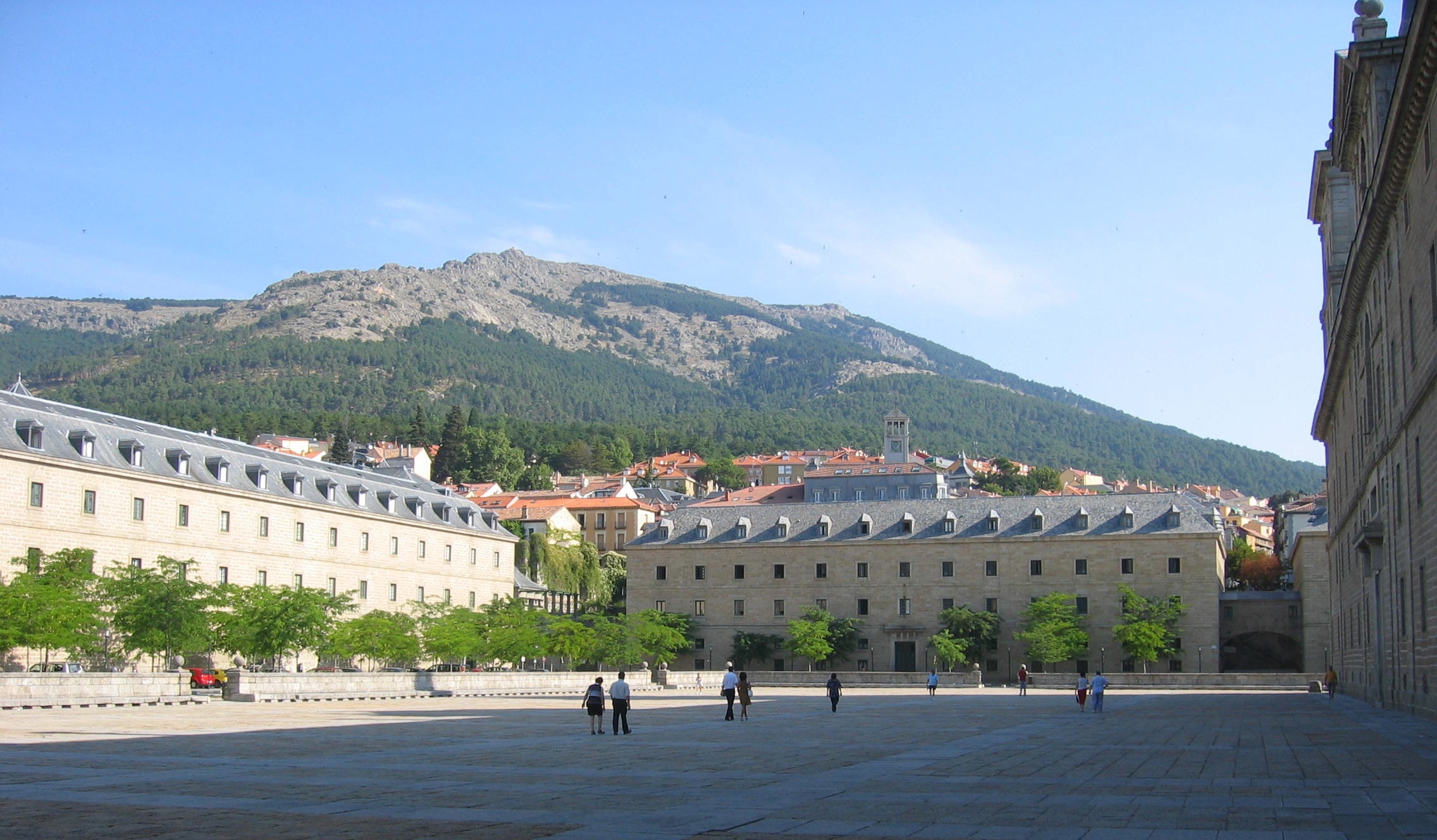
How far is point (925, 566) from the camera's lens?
9081 centimetres

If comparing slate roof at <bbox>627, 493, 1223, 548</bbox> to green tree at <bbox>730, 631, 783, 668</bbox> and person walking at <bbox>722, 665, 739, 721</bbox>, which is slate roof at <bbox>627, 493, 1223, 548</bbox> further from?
person walking at <bbox>722, 665, 739, 721</bbox>

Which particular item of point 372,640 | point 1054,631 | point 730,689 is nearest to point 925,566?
point 1054,631

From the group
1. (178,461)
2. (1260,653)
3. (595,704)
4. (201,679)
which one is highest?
(178,461)

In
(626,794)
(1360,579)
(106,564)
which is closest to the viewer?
(626,794)

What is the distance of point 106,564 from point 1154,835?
194 ft

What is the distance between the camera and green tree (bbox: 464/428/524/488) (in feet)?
603

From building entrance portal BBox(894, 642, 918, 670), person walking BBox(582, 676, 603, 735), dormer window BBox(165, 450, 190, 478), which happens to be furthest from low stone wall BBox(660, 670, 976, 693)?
person walking BBox(582, 676, 603, 735)

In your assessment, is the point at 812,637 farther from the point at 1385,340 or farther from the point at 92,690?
the point at 1385,340

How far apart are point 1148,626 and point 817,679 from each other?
20.9m

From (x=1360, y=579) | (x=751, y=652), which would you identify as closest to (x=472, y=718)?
(x=1360, y=579)

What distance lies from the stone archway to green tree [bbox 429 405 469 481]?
382 ft

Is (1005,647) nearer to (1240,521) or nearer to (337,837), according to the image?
(337,837)

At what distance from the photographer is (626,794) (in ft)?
55.6

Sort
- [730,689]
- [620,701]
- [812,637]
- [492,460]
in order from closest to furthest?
[620,701] < [730,689] < [812,637] < [492,460]
